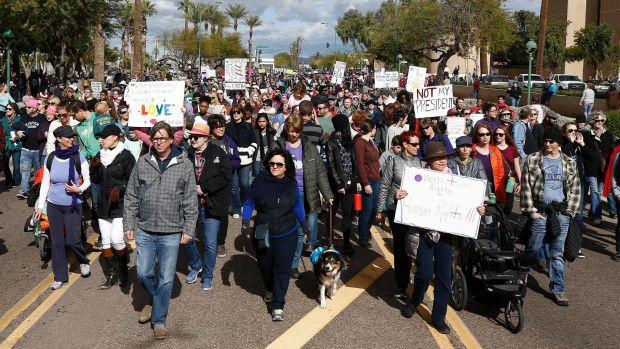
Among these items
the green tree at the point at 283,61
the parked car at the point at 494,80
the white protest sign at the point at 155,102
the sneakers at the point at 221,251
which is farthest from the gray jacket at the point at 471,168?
the green tree at the point at 283,61

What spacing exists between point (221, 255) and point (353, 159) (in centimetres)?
220

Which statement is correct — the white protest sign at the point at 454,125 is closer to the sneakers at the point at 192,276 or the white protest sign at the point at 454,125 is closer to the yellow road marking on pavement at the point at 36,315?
the sneakers at the point at 192,276

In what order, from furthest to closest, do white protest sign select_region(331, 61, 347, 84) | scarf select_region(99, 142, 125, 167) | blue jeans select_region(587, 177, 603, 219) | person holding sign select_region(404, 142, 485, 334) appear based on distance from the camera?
white protest sign select_region(331, 61, 347, 84) < blue jeans select_region(587, 177, 603, 219) < scarf select_region(99, 142, 125, 167) < person holding sign select_region(404, 142, 485, 334)

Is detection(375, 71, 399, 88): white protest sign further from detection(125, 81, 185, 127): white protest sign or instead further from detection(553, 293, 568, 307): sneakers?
detection(553, 293, 568, 307): sneakers

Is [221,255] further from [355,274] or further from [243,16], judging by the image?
[243,16]

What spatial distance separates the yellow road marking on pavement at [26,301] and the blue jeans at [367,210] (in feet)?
13.3

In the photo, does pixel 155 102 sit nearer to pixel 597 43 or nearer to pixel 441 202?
pixel 441 202

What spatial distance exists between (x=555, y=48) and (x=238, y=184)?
67314mm

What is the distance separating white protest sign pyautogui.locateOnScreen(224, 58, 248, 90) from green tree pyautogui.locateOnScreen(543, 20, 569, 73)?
190ft

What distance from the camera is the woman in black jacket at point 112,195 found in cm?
704

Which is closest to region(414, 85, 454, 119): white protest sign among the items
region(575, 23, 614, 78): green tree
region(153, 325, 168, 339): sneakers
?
region(153, 325, 168, 339): sneakers

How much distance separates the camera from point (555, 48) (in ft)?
231

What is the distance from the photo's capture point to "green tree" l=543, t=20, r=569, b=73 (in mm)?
70125

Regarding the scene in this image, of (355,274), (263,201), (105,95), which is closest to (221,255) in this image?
(355,274)
